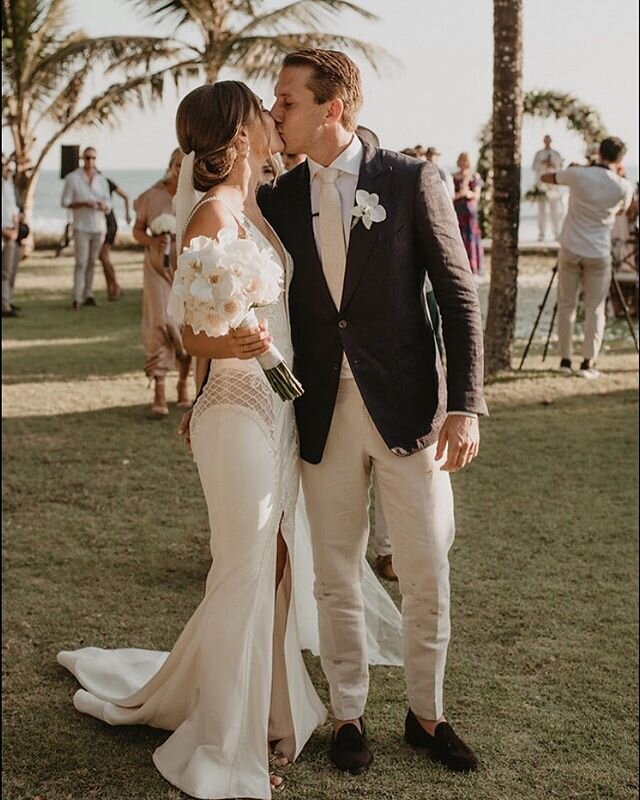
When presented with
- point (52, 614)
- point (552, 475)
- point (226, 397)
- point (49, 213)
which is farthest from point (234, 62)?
point (49, 213)

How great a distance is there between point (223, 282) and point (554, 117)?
2227 cm

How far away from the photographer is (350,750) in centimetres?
388

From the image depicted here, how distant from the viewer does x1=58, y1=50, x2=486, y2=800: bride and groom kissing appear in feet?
11.5

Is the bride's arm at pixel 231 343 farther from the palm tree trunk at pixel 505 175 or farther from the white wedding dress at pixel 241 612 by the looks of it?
the palm tree trunk at pixel 505 175

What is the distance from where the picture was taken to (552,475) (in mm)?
7680

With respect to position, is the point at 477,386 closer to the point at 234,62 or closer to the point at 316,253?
the point at 316,253

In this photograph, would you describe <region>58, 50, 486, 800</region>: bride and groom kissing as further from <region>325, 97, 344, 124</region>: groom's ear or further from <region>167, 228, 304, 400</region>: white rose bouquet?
<region>167, 228, 304, 400</region>: white rose bouquet

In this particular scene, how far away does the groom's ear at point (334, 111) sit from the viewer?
11.5 feet

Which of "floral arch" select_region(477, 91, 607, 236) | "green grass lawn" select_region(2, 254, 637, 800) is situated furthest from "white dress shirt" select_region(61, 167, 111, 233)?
"floral arch" select_region(477, 91, 607, 236)

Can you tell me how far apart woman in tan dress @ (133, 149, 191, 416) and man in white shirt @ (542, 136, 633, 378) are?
405 cm

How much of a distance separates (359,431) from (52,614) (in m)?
2.38

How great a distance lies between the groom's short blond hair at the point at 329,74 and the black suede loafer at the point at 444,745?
6.97ft

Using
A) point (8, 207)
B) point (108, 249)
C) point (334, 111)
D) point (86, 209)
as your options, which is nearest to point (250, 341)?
point (334, 111)

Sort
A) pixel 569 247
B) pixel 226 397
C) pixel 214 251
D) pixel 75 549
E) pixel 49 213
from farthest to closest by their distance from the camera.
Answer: pixel 49 213 < pixel 569 247 < pixel 75 549 < pixel 226 397 < pixel 214 251
